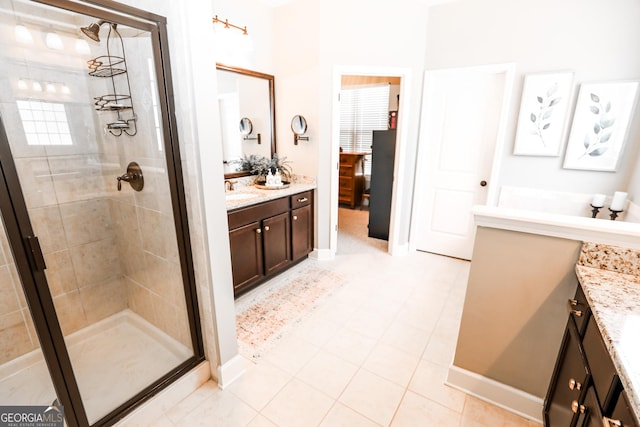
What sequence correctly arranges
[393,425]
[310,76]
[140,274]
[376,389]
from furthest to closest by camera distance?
[310,76], [140,274], [376,389], [393,425]

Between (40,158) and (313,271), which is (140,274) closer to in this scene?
(40,158)

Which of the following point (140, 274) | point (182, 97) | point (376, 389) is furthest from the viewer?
point (140, 274)

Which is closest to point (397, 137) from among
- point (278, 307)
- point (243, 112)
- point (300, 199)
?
point (300, 199)

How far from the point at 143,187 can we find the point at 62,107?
730mm

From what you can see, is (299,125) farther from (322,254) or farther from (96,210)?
(96,210)

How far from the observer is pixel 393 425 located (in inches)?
58.9

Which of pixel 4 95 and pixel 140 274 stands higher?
pixel 4 95

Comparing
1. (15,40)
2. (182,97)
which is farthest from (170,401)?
(15,40)

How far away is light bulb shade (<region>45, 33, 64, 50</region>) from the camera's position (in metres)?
1.69

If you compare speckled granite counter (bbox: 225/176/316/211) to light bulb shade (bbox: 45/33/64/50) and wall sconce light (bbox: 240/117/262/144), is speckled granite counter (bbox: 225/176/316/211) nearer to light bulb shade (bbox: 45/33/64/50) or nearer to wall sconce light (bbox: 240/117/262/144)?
wall sconce light (bbox: 240/117/262/144)

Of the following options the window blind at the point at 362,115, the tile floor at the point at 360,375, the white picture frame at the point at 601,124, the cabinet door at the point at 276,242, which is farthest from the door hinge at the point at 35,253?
the window blind at the point at 362,115

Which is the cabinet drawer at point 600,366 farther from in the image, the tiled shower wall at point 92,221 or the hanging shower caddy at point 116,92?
the hanging shower caddy at point 116,92

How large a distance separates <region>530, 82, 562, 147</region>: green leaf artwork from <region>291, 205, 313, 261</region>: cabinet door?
7.67 feet

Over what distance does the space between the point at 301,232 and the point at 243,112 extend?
1.41 meters
